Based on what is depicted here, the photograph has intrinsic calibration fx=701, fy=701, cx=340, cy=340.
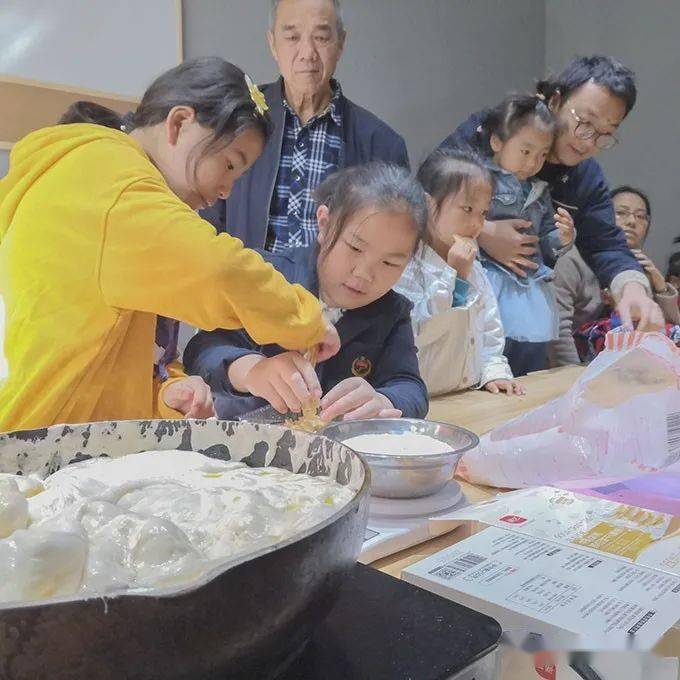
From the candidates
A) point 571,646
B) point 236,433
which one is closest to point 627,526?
point 571,646

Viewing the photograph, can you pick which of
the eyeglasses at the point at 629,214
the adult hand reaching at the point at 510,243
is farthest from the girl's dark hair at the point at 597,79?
the eyeglasses at the point at 629,214

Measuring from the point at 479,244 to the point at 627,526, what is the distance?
5.14ft

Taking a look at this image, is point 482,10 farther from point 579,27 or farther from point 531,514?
point 531,514

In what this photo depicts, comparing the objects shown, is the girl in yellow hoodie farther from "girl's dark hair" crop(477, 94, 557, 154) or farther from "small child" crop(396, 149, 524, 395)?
"girl's dark hair" crop(477, 94, 557, 154)

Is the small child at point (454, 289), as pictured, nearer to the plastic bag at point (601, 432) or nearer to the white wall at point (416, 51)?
the plastic bag at point (601, 432)

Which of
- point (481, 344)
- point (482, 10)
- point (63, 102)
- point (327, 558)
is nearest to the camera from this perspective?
point (327, 558)

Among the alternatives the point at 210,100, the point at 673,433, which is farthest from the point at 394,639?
the point at 210,100

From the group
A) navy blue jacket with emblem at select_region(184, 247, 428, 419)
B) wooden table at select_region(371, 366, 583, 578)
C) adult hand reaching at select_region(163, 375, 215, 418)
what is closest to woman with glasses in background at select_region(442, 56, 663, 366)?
wooden table at select_region(371, 366, 583, 578)

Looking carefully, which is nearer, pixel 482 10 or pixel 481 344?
pixel 481 344

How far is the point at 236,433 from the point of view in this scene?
21.0 inches

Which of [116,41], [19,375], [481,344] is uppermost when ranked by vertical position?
[116,41]

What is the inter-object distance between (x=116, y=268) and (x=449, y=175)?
113cm

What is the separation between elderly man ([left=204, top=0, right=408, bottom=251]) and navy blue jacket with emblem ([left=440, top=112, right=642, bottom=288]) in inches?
19.8

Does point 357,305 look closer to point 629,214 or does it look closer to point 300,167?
point 300,167
